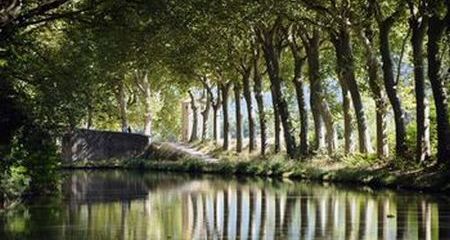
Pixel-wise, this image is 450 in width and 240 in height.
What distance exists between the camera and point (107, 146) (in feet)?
252

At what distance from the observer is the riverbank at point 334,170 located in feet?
106

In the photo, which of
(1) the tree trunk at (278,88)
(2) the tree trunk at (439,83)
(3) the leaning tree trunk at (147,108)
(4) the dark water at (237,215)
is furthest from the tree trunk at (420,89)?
(3) the leaning tree trunk at (147,108)

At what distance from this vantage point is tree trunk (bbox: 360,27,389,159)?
38875 mm

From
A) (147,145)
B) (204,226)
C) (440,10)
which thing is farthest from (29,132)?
(147,145)

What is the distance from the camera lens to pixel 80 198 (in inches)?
1350

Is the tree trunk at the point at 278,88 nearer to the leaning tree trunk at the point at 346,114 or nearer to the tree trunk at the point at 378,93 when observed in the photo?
the leaning tree trunk at the point at 346,114

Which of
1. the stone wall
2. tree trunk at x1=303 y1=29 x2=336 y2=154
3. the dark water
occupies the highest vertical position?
tree trunk at x1=303 y1=29 x2=336 y2=154

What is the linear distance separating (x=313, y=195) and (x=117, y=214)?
8892 millimetres

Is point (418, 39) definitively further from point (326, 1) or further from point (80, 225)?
point (80, 225)

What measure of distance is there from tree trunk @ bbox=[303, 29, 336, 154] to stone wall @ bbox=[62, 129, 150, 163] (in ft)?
96.3

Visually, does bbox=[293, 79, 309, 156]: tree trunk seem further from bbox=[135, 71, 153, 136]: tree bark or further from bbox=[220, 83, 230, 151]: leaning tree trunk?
bbox=[135, 71, 153, 136]: tree bark

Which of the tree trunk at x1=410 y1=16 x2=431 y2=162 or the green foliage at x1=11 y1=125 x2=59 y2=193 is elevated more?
the tree trunk at x1=410 y1=16 x2=431 y2=162

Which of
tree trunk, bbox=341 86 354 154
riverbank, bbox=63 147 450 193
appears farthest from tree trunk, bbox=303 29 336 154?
riverbank, bbox=63 147 450 193

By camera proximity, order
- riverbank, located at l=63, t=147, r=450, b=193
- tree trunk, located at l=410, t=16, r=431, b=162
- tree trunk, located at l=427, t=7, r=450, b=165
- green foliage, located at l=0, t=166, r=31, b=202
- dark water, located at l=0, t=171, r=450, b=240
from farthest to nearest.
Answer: tree trunk, located at l=410, t=16, r=431, b=162 → riverbank, located at l=63, t=147, r=450, b=193 → tree trunk, located at l=427, t=7, r=450, b=165 → green foliage, located at l=0, t=166, r=31, b=202 → dark water, located at l=0, t=171, r=450, b=240
